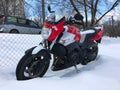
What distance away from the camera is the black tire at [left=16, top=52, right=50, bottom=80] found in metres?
6.17

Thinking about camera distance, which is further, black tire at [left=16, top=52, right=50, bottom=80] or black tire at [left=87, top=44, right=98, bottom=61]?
black tire at [left=87, top=44, right=98, bottom=61]

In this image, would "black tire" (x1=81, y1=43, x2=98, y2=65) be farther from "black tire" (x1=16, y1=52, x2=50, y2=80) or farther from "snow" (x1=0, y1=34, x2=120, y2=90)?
"black tire" (x1=16, y1=52, x2=50, y2=80)

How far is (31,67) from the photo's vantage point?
20.8ft

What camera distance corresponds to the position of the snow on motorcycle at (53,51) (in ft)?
20.4

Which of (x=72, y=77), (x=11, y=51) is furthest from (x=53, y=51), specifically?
(x=11, y=51)

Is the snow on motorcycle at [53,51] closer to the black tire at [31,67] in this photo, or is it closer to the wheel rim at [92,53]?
the black tire at [31,67]

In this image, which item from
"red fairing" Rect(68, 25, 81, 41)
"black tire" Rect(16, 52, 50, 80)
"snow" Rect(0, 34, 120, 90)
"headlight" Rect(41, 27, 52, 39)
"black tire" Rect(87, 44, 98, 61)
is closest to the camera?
"snow" Rect(0, 34, 120, 90)

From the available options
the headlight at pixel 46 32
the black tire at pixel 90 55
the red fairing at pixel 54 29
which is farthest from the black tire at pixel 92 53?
the headlight at pixel 46 32

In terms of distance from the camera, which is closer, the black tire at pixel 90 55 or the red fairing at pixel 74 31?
the red fairing at pixel 74 31

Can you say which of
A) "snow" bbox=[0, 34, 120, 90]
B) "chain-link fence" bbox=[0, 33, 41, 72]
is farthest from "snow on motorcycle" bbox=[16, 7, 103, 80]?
"chain-link fence" bbox=[0, 33, 41, 72]

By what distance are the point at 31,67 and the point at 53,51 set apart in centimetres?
54

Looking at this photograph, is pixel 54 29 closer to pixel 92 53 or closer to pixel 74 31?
pixel 74 31

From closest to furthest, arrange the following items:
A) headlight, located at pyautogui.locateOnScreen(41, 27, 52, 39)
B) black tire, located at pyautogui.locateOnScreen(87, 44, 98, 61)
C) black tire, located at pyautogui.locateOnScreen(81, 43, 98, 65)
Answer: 1. headlight, located at pyautogui.locateOnScreen(41, 27, 52, 39)
2. black tire, located at pyautogui.locateOnScreen(81, 43, 98, 65)
3. black tire, located at pyautogui.locateOnScreen(87, 44, 98, 61)

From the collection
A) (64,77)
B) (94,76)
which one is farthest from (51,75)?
(94,76)
